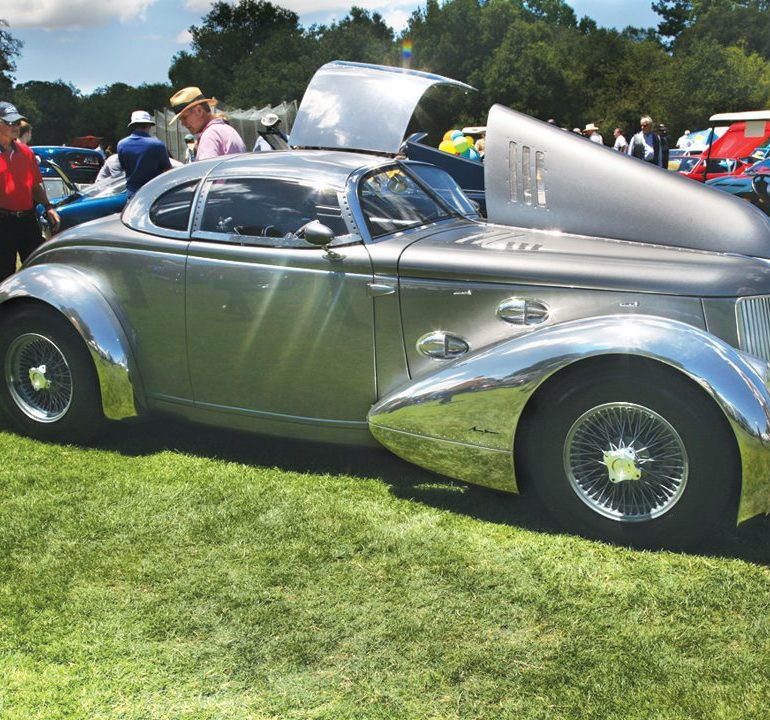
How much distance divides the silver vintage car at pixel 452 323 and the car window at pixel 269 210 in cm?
1

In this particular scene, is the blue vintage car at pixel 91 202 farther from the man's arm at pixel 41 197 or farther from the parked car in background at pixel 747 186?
the parked car in background at pixel 747 186

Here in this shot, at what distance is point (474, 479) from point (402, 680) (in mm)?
1325

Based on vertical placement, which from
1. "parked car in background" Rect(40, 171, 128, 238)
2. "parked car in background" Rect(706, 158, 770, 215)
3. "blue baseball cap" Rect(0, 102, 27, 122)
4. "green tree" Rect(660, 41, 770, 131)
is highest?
"green tree" Rect(660, 41, 770, 131)

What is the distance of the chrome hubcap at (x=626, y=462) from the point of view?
12.0 ft

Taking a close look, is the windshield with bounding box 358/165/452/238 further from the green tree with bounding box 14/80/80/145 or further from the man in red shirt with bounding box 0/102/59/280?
the green tree with bounding box 14/80/80/145

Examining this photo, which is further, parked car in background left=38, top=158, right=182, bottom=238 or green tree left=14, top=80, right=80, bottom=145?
green tree left=14, top=80, right=80, bottom=145

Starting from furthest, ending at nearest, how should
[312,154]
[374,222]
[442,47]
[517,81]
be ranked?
[442,47], [517,81], [312,154], [374,222]

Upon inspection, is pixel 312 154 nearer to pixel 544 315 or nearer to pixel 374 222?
pixel 374 222

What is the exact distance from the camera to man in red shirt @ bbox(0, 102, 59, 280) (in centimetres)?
662

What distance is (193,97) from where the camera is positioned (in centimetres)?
766

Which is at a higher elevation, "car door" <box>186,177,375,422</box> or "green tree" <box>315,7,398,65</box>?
"green tree" <box>315,7,398,65</box>

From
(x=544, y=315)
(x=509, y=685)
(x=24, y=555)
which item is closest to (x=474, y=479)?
(x=544, y=315)

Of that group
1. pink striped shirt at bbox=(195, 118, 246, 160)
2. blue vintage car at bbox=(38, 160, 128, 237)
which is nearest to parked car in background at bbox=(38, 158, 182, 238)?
blue vintage car at bbox=(38, 160, 128, 237)

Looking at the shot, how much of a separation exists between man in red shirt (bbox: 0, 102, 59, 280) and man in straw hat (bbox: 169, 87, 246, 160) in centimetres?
120
